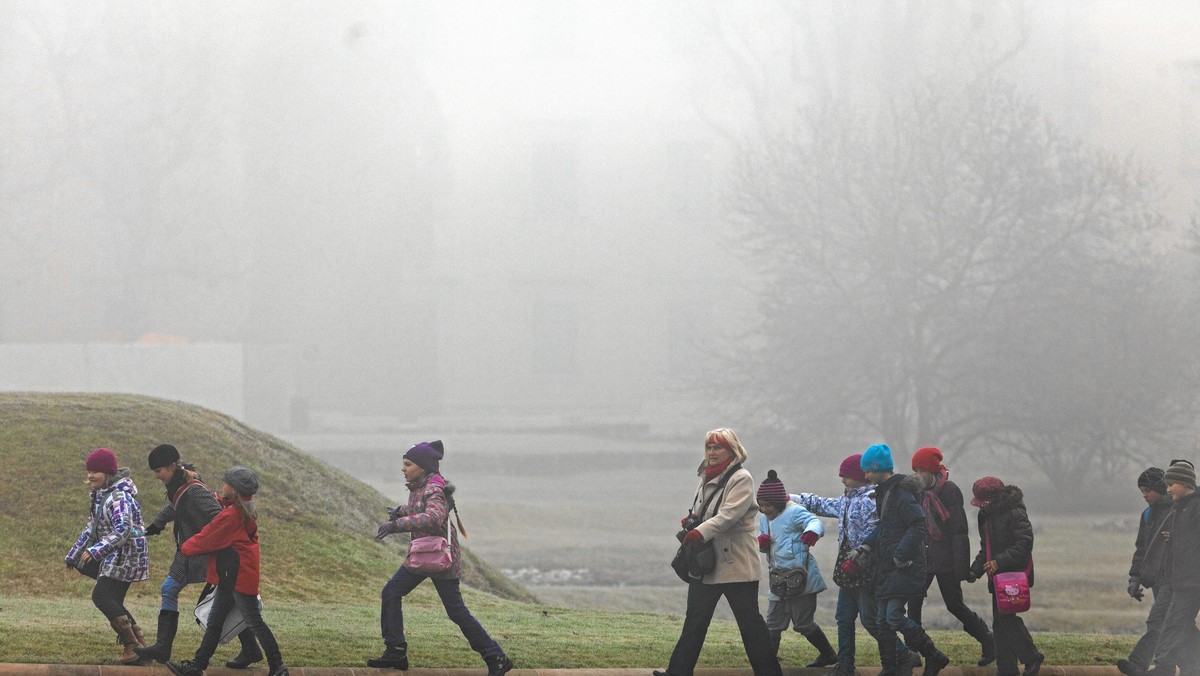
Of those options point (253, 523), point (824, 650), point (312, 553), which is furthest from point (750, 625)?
point (312, 553)

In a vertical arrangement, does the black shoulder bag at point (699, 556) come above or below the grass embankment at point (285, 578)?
above

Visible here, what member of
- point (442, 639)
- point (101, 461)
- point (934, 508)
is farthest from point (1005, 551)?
point (101, 461)

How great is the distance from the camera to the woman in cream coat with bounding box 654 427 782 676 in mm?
7961

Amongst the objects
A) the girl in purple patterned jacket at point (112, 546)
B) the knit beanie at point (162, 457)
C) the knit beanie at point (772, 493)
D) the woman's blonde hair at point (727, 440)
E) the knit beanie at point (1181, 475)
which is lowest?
the girl in purple patterned jacket at point (112, 546)

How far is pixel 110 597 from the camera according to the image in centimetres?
850

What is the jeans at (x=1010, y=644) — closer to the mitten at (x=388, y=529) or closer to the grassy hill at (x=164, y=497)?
the mitten at (x=388, y=529)

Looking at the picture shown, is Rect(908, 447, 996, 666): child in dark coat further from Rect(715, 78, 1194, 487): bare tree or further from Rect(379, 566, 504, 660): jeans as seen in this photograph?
Rect(715, 78, 1194, 487): bare tree

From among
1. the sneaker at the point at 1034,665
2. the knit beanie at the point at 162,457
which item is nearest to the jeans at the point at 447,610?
the knit beanie at the point at 162,457

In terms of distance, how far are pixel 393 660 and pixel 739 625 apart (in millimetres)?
2210

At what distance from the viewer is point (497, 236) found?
185ft

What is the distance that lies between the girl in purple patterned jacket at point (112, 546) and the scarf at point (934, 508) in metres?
5.19

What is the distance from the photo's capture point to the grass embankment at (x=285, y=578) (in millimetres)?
9859

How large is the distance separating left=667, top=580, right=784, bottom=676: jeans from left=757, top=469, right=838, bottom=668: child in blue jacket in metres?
0.82

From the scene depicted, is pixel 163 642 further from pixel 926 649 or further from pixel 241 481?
pixel 926 649
